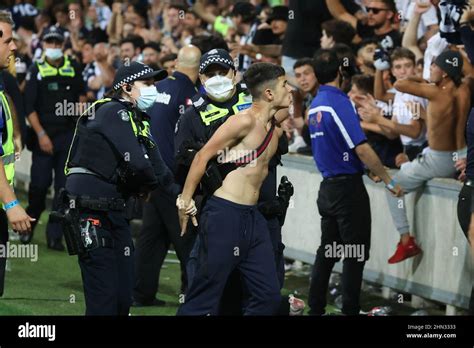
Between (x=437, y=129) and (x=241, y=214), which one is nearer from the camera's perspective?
(x=241, y=214)

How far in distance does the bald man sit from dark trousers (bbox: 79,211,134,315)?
2.03 metres

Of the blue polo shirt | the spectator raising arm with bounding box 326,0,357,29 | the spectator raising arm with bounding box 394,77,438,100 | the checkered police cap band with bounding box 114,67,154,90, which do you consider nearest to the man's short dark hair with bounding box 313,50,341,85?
the blue polo shirt

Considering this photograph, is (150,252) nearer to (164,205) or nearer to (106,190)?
(164,205)

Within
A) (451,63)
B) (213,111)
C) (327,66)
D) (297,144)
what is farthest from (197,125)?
(297,144)

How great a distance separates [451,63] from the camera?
11070 millimetres

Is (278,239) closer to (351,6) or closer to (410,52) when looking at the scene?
(410,52)

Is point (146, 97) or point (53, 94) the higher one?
point (146, 97)

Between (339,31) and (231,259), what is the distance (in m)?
6.31

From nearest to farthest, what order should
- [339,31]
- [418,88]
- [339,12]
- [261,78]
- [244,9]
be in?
1. [261,78]
2. [418,88]
3. [339,31]
4. [339,12]
5. [244,9]

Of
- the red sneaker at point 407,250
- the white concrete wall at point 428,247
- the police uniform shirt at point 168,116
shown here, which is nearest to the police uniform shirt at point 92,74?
the white concrete wall at point 428,247

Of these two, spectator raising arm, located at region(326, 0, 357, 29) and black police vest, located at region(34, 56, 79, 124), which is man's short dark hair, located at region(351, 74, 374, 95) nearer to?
spectator raising arm, located at region(326, 0, 357, 29)

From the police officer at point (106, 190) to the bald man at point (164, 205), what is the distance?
2.08 m

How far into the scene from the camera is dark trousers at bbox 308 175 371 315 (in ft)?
35.1

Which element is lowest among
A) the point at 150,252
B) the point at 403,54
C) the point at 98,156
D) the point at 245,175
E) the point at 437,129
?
the point at 150,252
